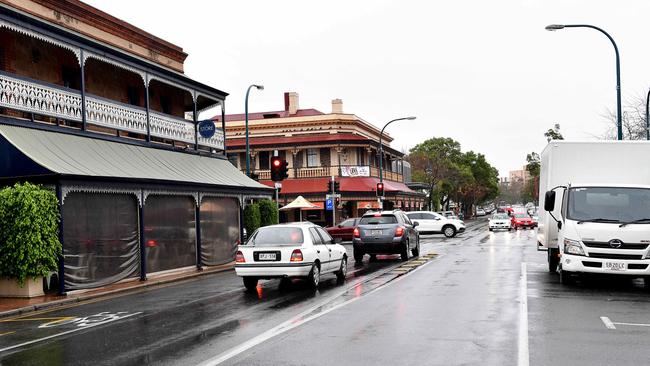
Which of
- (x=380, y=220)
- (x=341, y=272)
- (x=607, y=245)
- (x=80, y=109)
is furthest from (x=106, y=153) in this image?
(x=607, y=245)

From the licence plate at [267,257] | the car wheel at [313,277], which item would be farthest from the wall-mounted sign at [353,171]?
the licence plate at [267,257]

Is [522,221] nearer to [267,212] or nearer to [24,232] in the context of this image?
[267,212]

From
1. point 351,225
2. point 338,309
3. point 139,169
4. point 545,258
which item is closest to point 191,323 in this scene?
point 338,309

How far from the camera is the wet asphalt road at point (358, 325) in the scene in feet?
26.1

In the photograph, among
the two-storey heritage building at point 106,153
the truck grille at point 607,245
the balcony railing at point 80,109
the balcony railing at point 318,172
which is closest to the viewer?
the truck grille at point 607,245

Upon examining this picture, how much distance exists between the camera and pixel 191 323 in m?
10.8

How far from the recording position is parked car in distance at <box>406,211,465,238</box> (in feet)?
135

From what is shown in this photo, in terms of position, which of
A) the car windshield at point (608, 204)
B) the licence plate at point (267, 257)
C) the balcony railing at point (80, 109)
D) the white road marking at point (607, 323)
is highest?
the balcony railing at point (80, 109)

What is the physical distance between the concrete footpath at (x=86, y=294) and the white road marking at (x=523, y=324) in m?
9.77

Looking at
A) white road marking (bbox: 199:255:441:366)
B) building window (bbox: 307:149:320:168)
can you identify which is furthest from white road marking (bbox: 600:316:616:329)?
building window (bbox: 307:149:320:168)

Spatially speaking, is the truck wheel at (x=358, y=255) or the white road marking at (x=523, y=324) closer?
the white road marking at (x=523, y=324)

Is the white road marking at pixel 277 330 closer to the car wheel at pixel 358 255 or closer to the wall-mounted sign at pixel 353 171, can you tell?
the car wheel at pixel 358 255

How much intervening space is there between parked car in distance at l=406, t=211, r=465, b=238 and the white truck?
23.8 meters

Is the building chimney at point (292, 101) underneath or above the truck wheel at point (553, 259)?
above
